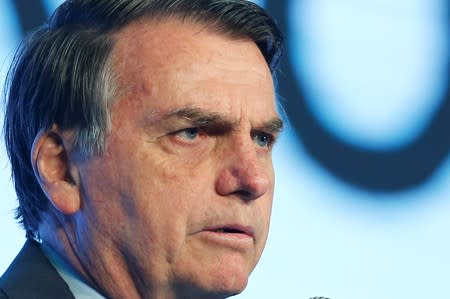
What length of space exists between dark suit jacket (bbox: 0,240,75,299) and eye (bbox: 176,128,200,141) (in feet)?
1.00

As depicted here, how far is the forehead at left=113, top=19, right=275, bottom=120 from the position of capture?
1.79 m

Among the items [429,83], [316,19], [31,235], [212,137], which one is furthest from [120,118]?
[429,83]

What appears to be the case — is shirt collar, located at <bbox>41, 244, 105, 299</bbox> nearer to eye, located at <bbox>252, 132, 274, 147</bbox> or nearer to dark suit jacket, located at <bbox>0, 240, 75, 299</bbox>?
dark suit jacket, located at <bbox>0, 240, 75, 299</bbox>

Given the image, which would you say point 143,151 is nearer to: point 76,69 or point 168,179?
point 168,179

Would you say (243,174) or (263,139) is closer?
(243,174)

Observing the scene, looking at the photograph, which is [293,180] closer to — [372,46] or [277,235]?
[277,235]

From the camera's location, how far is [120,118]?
5.92 feet

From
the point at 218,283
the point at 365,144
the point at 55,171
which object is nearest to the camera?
the point at 218,283

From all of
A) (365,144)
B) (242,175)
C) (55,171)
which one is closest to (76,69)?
(55,171)

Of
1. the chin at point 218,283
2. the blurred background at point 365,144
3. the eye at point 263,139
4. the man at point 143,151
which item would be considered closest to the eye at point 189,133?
the man at point 143,151

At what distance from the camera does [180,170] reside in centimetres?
176

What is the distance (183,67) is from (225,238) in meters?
0.30

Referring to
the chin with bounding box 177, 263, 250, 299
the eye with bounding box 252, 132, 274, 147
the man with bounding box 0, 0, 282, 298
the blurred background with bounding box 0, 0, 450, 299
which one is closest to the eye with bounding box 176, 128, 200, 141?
the man with bounding box 0, 0, 282, 298

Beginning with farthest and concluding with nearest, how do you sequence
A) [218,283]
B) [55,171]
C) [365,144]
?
[365,144], [55,171], [218,283]
